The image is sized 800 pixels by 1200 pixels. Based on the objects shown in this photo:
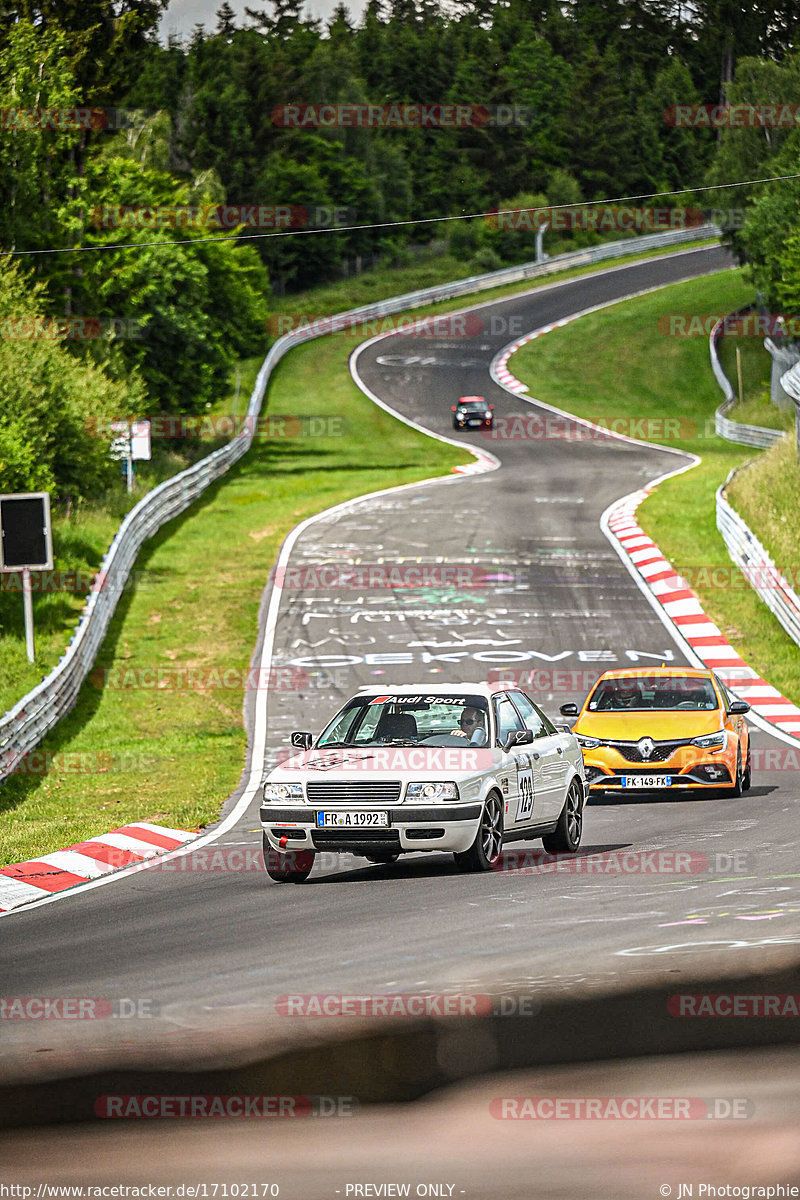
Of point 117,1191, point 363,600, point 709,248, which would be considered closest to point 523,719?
point 117,1191

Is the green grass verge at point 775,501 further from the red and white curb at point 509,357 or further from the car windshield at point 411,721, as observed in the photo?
the red and white curb at point 509,357

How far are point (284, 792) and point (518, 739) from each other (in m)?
2.05

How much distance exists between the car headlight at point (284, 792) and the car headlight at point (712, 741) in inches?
240

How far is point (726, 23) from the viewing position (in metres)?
144

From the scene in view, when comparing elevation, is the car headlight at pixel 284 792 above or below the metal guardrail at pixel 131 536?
above

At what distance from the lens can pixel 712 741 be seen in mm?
16359

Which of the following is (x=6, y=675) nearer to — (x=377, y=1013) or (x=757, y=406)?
(x=377, y=1013)

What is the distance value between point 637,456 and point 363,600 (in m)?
24.1

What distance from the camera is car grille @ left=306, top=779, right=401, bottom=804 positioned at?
11438 millimetres

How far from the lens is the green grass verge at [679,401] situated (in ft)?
93.4

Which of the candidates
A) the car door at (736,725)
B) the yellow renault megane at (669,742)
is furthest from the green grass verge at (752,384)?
the car door at (736,725)

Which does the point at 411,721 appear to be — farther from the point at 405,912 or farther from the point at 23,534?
the point at 23,534

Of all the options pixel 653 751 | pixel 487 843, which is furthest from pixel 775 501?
pixel 487 843

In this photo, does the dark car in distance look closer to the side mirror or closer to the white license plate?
the side mirror
